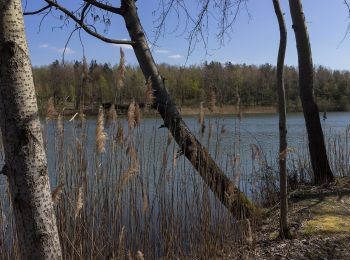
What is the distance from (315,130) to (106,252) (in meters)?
4.20

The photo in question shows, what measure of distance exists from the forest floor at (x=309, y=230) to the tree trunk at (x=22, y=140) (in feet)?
6.05

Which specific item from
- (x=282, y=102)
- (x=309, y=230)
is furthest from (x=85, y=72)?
(x=309, y=230)

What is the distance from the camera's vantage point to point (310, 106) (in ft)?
22.1

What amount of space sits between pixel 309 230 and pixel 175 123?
172 cm

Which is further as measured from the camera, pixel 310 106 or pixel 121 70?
pixel 310 106

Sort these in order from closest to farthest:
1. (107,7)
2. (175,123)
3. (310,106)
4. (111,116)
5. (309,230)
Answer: (111,116), (309,230), (175,123), (107,7), (310,106)

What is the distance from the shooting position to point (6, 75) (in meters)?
1.75

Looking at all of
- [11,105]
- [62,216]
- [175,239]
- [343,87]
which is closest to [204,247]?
[175,239]

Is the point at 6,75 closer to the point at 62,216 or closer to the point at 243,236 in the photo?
the point at 62,216

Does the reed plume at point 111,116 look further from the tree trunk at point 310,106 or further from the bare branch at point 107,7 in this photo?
the tree trunk at point 310,106

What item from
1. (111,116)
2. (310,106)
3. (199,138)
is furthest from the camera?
(310,106)

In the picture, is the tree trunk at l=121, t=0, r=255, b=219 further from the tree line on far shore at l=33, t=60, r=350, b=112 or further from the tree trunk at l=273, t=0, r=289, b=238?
the tree trunk at l=273, t=0, r=289, b=238

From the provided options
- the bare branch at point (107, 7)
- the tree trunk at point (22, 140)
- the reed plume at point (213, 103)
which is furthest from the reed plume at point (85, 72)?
the bare branch at point (107, 7)

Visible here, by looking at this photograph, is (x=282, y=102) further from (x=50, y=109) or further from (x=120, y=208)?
(x=50, y=109)
